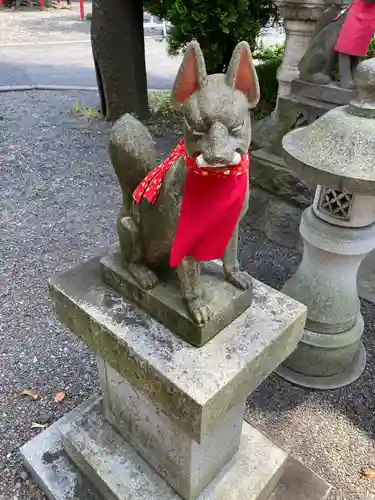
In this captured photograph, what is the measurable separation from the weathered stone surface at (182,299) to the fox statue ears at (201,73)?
62 cm

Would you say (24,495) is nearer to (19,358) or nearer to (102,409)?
(102,409)

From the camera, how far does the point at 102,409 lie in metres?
2.10

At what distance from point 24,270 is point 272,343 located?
8.27 ft

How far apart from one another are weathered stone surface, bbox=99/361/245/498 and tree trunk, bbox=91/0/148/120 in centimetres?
465

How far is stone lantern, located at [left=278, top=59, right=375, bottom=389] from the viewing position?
1.93 meters

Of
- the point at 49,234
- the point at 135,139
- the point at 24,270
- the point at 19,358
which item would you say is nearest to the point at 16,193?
the point at 49,234

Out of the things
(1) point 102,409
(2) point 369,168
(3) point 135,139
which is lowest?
(1) point 102,409

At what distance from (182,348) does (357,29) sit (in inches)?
106

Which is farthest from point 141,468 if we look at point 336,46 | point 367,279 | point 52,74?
point 52,74

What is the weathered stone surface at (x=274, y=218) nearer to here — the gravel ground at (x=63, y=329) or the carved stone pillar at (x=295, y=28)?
the gravel ground at (x=63, y=329)

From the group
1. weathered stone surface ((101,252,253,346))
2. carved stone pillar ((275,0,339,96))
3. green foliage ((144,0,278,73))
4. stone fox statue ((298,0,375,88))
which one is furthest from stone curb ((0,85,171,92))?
weathered stone surface ((101,252,253,346))

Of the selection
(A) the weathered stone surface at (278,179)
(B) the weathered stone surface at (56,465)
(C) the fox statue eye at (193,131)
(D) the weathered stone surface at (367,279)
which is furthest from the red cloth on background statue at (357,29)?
(B) the weathered stone surface at (56,465)

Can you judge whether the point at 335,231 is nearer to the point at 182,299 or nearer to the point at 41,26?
the point at 182,299

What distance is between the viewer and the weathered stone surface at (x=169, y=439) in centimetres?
166
